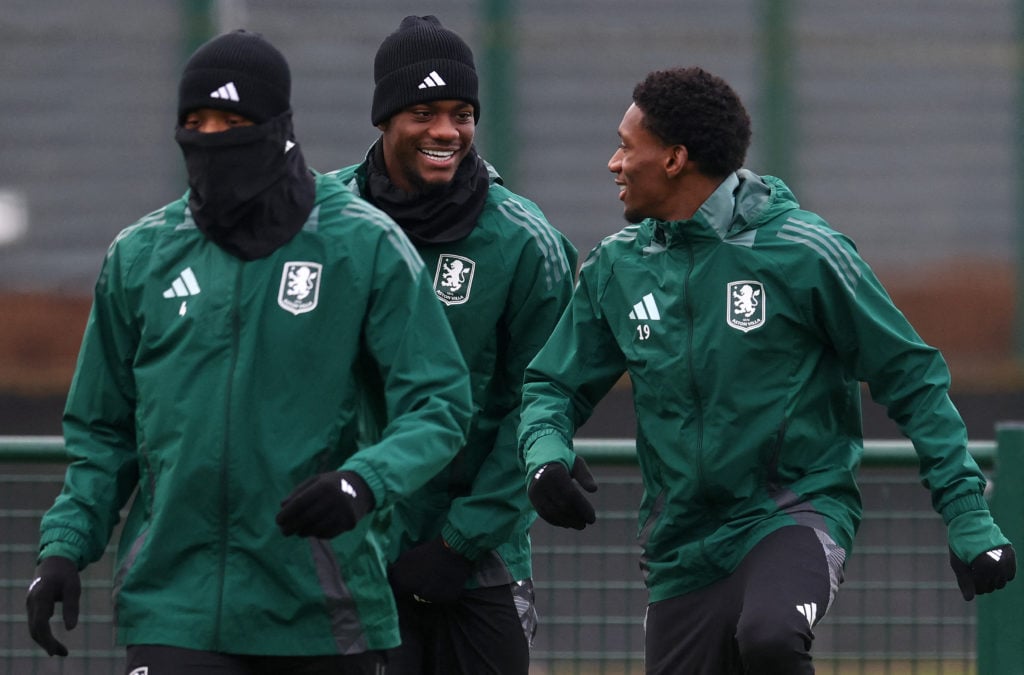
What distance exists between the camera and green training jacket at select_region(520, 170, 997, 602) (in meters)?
4.49

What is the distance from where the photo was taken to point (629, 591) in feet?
20.0

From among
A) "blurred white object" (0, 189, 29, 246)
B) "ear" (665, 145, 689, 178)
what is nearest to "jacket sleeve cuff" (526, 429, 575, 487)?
"ear" (665, 145, 689, 178)

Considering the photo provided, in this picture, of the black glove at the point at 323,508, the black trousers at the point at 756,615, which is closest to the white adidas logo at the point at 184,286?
the black glove at the point at 323,508

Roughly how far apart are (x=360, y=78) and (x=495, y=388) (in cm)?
596

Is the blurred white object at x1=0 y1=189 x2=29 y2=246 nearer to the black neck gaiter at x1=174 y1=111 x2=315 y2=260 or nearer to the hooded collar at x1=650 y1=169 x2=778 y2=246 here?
the hooded collar at x1=650 y1=169 x2=778 y2=246

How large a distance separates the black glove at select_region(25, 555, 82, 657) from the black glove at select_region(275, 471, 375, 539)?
1.76 ft

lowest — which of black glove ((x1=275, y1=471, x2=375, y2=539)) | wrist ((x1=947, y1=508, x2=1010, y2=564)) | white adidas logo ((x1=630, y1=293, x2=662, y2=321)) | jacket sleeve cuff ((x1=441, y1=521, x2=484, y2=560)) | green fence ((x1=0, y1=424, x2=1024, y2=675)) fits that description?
green fence ((x1=0, y1=424, x2=1024, y2=675))

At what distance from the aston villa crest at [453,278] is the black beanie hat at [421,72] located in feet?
1.31


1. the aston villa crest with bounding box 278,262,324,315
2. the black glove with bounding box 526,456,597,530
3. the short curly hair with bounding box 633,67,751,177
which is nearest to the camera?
the aston villa crest with bounding box 278,262,324,315

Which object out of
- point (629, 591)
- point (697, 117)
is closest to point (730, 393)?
point (697, 117)

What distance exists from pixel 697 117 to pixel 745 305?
487 millimetres

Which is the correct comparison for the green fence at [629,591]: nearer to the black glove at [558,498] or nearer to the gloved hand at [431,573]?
the gloved hand at [431,573]

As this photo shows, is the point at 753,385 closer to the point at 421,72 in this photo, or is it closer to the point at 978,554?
the point at 978,554

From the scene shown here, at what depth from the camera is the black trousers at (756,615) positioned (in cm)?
428
